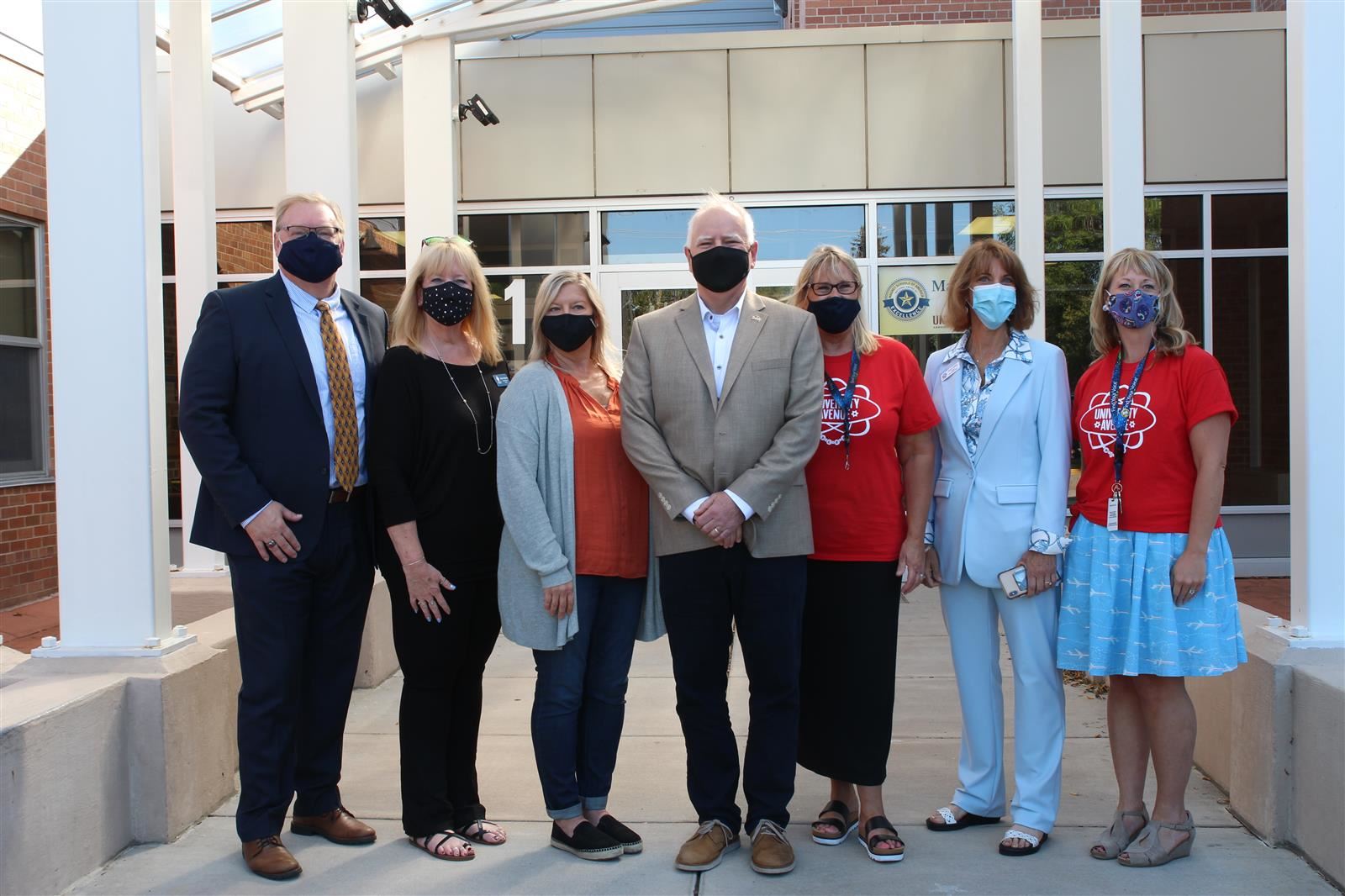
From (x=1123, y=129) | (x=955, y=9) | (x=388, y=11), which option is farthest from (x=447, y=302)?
(x=955, y=9)

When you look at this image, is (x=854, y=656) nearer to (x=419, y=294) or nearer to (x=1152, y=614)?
(x=1152, y=614)

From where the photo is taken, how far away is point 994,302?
12.4 feet

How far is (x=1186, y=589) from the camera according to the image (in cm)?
350

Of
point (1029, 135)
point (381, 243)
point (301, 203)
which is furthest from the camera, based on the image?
point (381, 243)

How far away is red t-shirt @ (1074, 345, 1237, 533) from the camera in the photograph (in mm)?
3533

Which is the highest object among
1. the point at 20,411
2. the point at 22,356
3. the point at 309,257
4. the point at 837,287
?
the point at 22,356

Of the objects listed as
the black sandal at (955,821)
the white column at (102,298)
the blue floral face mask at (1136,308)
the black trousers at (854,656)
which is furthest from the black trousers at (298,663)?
the blue floral face mask at (1136,308)

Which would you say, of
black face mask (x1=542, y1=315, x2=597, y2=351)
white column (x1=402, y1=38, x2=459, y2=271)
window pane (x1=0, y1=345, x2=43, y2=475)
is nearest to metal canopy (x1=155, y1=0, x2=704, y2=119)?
white column (x1=402, y1=38, x2=459, y2=271)

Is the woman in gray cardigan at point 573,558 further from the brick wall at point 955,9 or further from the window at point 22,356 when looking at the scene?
the brick wall at point 955,9

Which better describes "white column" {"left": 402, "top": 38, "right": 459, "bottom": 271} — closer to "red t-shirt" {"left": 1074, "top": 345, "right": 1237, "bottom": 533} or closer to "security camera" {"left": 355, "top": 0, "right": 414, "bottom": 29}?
"security camera" {"left": 355, "top": 0, "right": 414, "bottom": 29}

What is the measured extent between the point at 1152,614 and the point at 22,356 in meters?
9.26

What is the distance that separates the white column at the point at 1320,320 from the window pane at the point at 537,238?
7043mm

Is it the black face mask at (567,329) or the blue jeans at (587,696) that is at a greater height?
the black face mask at (567,329)

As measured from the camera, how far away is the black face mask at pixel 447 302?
3729 millimetres
